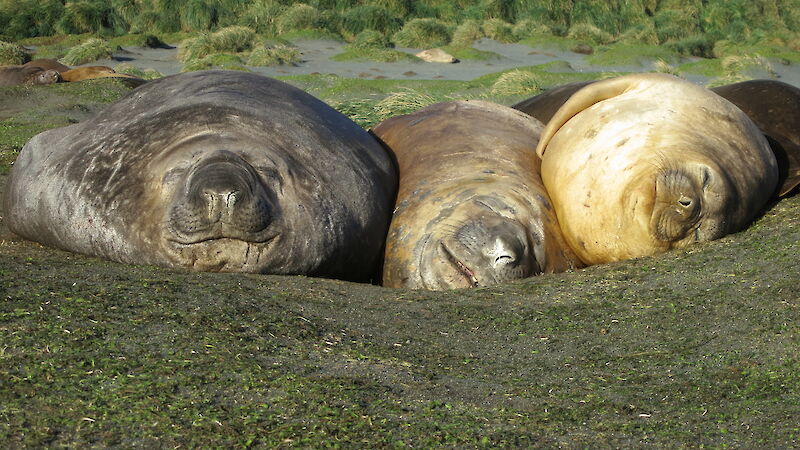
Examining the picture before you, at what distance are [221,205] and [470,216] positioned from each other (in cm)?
122

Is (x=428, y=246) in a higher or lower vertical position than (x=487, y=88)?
higher

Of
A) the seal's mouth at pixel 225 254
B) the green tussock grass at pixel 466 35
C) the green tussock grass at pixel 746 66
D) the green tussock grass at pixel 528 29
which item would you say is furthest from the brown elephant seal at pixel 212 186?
the green tussock grass at pixel 528 29

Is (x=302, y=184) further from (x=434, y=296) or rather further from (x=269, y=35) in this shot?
(x=269, y=35)

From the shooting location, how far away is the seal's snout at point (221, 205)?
420 cm

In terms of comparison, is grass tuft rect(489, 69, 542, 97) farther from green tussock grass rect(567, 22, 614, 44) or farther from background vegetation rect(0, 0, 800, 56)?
green tussock grass rect(567, 22, 614, 44)

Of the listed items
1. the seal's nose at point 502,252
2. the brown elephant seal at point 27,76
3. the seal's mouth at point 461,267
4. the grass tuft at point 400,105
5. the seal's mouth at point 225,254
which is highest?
the seal's mouth at point 225,254

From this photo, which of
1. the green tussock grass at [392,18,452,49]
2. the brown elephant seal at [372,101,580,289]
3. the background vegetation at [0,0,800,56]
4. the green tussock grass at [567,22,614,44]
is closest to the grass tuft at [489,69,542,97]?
the brown elephant seal at [372,101,580,289]

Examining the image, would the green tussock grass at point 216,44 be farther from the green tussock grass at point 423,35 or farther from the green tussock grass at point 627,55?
the green tussock grass at point 627,55

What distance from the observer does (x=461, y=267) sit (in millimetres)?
4613

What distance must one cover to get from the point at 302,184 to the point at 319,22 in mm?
26642

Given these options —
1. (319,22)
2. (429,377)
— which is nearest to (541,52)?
(319,22)

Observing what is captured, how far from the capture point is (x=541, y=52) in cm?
2650

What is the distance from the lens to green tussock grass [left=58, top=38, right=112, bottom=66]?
2392 cm

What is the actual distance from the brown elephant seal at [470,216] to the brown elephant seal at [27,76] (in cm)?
948
